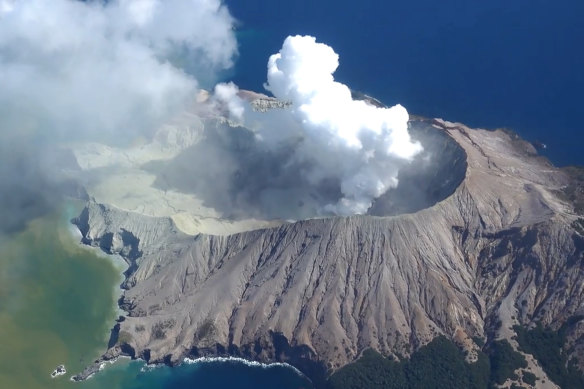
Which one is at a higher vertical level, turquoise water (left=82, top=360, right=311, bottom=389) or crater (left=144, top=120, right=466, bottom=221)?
crater (left=144, top=120, right=466, bottom=221)

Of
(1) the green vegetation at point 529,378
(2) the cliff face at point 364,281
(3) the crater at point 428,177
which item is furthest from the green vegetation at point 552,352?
(3) the crater at point 428,177

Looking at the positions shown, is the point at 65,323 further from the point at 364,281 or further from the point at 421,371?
the point at 421,371

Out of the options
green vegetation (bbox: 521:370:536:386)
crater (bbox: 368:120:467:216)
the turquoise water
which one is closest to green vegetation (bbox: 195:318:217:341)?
the turquoise water

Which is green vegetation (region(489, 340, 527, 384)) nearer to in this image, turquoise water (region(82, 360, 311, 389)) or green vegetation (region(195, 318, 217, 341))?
turquoise water (region(82, 360, 311, 389))

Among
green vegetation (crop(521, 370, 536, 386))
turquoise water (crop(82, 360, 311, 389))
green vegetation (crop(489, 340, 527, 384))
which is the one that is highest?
green vegetation (crop(489, 340, 527, 384))

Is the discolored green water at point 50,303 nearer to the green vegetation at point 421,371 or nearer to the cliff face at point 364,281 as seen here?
the cliff face at point 364,281

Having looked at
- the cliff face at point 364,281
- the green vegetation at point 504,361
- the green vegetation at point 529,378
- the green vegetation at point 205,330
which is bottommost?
the green vegetation at point 529,378
